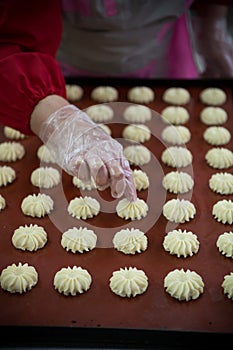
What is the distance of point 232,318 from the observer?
1362mm

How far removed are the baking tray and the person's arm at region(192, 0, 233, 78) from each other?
1.71 feet

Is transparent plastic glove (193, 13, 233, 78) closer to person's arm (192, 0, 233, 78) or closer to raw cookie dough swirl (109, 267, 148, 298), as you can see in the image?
person's arm (192, 0, 233, 78)

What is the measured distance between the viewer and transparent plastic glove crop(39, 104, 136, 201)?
59.2 inches

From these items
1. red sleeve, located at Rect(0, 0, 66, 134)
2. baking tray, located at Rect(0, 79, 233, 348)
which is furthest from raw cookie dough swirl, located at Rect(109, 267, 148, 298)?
red sleeve, located at Rect(0, 0, 66, 134)

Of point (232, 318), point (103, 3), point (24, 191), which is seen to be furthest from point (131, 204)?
point (103, 3)

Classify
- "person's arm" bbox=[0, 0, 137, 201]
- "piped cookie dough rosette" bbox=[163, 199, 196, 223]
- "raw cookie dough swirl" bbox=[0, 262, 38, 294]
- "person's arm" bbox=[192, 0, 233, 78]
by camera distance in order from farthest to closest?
"person's arm" bbox=[192, 0, 233, 78], "piped cookie dough rosette" bbox=[163, 199, 196, 223], "person's arm" bbox=[0, 0, 137, 201], "raw cookie dough swirl" bbox=[0, 262, 38, 294]

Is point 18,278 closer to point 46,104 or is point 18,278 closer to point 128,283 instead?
point 128,283

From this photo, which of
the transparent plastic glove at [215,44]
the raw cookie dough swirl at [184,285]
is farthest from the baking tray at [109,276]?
the transparent plastic glove at [215,44]

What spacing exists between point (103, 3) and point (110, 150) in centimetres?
77

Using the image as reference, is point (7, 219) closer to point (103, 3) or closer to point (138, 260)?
point (138, 260)

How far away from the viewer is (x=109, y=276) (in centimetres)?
148

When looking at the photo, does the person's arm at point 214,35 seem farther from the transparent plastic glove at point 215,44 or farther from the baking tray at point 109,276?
the baking tray at point 109,276

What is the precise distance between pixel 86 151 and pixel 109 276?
335 millimetres

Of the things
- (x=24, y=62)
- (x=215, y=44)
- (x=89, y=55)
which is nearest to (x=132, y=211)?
(x=24, y=62)
